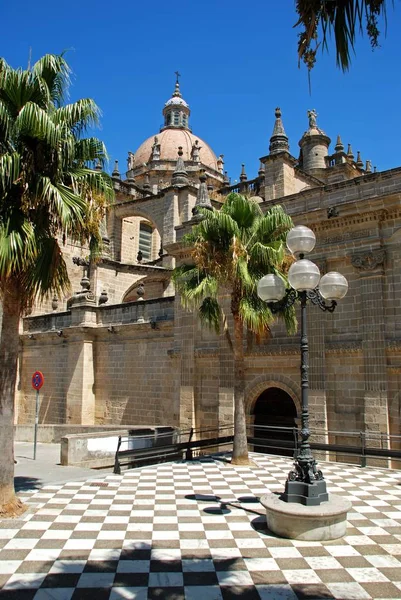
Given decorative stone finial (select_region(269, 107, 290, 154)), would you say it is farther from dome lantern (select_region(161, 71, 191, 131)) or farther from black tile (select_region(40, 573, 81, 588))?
dome lantern (select_region(161, 71, 191, 131))

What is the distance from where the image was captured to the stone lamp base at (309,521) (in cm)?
689

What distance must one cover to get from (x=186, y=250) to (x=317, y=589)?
45.1ft

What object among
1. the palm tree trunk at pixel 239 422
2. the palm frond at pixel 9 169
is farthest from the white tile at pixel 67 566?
the palm tree trunk at pixel 239 422

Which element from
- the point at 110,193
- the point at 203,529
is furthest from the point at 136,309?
the point at 203,529

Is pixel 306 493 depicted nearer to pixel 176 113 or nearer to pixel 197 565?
pixel 197 565

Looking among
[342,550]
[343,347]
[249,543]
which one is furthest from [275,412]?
[342,550]

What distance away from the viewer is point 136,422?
20188 millimetres

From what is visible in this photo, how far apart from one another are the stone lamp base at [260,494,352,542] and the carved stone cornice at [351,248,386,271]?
25.0ft

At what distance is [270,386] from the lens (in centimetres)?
1537

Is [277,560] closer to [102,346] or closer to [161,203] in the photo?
[102,346]

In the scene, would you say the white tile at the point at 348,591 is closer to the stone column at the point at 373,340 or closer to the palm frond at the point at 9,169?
the palm frond at the point at 9,169

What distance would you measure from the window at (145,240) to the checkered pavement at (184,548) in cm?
2583

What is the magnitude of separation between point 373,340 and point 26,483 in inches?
355

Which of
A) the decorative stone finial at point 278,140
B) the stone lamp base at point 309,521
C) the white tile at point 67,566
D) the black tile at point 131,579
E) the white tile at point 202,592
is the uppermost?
the decorative stone finial at point 278,140
